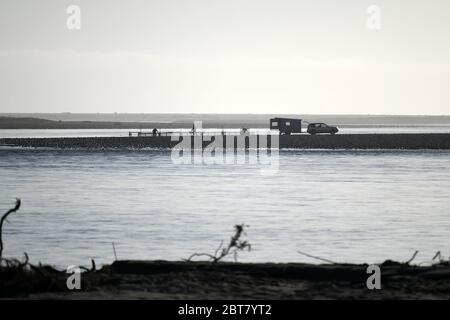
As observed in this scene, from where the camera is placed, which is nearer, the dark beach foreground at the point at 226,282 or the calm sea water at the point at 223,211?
the dark beach foreground at the point at 226,282

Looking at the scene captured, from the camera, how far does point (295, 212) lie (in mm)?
33031

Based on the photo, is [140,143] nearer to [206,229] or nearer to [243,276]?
[206,229]

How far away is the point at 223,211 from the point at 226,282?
21816 mm

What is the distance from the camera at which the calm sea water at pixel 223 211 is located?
75.9 feet

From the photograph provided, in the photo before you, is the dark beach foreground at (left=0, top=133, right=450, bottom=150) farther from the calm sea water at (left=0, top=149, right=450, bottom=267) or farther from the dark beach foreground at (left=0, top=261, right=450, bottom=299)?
the dark beach foreground at (left=0, top=261, right=450, bottom=299)

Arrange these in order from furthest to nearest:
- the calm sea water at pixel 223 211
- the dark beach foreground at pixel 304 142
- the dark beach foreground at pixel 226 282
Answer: the dark beach foreground at pixel 304 142
the calm sea water at pixel 223 211
the dark beach foreground at pixel 226 282

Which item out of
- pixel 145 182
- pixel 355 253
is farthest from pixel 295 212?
pixel 145 182

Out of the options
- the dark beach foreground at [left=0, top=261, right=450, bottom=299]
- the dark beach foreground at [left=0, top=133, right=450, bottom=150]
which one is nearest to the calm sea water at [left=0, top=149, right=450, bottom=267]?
the dark beach foreground at [left=0, top=261, right=450, bottom=299]

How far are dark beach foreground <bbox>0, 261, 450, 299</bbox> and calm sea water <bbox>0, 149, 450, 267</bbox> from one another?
27.1 feet

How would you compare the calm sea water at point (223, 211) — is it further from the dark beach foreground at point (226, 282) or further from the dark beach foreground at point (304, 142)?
the dark beach foreground at point (304, 142)

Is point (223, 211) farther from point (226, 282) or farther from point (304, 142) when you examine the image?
point (304, 142)

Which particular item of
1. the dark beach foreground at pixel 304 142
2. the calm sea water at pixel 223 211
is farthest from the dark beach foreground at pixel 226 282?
the dark beach foreground at pixel 304 142

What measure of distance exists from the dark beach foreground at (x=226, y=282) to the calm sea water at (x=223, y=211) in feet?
27.1

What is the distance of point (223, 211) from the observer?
33344mm
